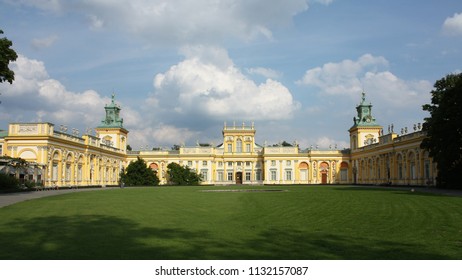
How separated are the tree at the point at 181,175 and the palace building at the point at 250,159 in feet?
18.5

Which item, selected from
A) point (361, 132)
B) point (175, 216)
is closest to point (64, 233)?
point (175, 216)

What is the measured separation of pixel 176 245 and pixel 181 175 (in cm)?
6125

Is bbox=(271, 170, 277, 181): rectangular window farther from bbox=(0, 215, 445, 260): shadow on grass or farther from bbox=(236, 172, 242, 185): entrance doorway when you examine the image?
bbox=(0, 215, 445, 260): shadow on grass

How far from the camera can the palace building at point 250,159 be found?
2008 inches

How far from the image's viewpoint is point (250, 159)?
78.2 meters

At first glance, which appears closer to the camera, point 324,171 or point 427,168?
point 427,168

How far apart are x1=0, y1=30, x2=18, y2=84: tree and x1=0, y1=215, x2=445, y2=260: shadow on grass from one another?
18.3m

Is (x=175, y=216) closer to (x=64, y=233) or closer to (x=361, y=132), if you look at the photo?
(x=64, y=233)

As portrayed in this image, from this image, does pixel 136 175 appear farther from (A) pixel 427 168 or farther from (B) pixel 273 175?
(A) pixel 427 168

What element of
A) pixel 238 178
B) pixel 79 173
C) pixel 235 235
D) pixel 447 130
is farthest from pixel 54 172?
pixel 235 235

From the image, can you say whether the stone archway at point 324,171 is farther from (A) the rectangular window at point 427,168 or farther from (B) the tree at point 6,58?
(B) the tree at point 6,58

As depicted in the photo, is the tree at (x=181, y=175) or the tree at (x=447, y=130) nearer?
the tree at (x=447, y=130)

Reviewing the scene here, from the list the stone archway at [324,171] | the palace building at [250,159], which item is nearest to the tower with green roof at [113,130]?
the palace building at [250,159]
